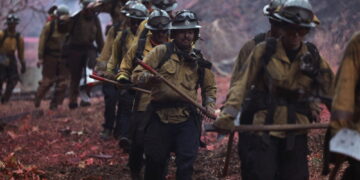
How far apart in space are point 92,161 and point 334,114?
19.0 feet

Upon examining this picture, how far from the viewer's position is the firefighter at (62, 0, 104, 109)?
14.9 m

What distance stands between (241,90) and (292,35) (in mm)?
620

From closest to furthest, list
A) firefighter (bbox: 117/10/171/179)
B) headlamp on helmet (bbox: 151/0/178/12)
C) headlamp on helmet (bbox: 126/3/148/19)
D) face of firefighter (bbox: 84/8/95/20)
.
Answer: firefighter (bbox: 117/10/171/179) < headlamp on helmet (bbox: 126/3/148/19) < headlamp on helmet (bbox: 151/0/178/12) < face of firefighter (bbox: 84/8/95/20)

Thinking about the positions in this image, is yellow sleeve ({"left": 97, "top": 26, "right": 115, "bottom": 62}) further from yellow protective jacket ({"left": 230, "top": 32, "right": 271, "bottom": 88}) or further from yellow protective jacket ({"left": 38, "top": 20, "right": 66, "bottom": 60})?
yellow protective jacket ({"left": 38, "top": 20, "right": 66, "bottom": 60})

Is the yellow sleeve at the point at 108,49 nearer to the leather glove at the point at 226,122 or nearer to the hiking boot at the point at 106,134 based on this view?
the hiking boot at the point at 106,134

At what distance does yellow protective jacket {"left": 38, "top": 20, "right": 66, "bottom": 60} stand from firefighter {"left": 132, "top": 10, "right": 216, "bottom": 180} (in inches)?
369

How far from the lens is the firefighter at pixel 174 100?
6781 millimetres

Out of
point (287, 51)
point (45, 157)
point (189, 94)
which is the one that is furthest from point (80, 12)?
point (287, 51)

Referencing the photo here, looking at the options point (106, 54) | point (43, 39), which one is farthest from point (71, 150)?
point (43, 39)

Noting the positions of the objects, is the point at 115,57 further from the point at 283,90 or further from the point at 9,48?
the point at 9,48

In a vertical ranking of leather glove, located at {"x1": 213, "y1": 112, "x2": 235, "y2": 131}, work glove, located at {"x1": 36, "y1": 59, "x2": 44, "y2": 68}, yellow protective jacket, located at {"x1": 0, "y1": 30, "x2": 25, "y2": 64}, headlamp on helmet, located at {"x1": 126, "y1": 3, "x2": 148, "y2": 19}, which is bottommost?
work glove, located at {"x1": 36, "y1": 59, "x2": 44, "y2": 68}

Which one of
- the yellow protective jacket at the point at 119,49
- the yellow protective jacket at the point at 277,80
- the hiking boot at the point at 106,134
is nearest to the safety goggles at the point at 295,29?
the yellow protective jacket at the point at 277,80

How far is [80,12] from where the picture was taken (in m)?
14.9

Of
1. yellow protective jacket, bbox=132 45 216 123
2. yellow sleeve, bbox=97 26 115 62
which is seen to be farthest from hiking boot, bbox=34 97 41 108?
yellow protective jacket, bbox=132 45 216 123
